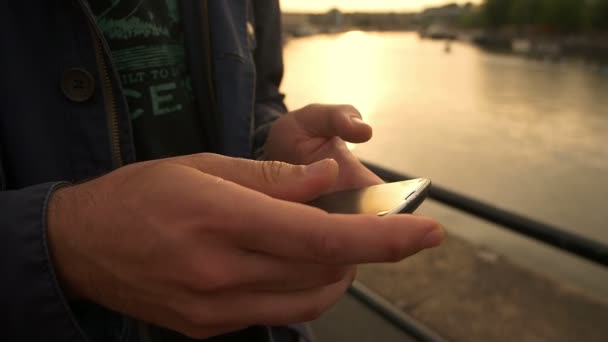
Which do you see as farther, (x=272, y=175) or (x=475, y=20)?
(x=475, y=20)

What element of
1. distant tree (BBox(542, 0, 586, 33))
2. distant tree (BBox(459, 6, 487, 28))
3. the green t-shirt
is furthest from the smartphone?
distant tree (BBox(459, 6, 487, 28))

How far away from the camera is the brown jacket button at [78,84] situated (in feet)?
2.73

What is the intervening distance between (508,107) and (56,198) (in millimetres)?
31524

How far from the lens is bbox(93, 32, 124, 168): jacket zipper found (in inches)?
33.4

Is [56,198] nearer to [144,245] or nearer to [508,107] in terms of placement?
[144,245]

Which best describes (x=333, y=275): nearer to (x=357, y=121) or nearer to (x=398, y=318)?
(x=357, y=121)

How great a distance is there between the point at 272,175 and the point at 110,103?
0.51 meters

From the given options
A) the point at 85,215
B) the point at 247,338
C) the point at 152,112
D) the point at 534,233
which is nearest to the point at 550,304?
the point at 534,233

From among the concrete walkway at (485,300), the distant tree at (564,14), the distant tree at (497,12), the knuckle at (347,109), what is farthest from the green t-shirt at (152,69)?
the distant tree at (497,12)

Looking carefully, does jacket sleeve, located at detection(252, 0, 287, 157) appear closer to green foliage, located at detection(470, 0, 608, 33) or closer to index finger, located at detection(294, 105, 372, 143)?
index finger, located at detection(294, 105, 372, 143)

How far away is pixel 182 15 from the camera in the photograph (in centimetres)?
105

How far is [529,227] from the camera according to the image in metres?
1.09

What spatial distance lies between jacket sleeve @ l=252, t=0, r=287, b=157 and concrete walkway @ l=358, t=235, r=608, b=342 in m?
1.48

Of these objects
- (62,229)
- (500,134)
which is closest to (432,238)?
(62,229)
